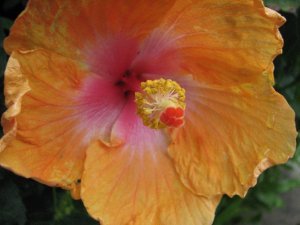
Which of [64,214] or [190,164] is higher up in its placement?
[190,164]

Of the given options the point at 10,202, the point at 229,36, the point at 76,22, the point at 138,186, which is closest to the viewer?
the point at 76,22

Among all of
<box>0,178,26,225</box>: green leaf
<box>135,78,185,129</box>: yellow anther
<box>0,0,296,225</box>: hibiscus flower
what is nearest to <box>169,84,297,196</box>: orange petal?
<box>0,0,296,225</box>: hibiscus flower

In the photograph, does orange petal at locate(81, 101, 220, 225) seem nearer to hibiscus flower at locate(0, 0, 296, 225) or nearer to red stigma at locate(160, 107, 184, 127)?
hibiscus flower at locate(0, 0, 296, 225)

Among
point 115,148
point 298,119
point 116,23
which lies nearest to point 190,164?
point 115,148

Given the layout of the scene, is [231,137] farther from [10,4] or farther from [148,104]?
[10,4]

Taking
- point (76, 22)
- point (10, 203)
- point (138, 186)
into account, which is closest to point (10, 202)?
point (10, 203)

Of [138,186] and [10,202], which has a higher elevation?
[138,186]

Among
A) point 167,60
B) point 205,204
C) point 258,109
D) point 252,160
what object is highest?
point 167,60

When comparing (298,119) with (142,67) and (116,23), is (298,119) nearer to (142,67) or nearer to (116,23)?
(142,67)

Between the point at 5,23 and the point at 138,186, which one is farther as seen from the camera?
the point at 5,23
